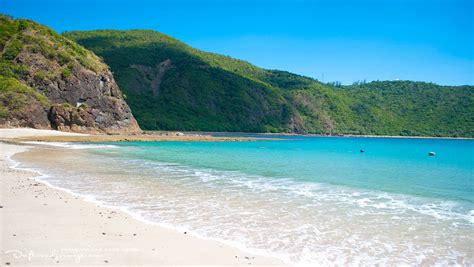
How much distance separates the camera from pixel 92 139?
4588 centimetres

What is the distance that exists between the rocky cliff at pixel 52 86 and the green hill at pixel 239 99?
2970cm

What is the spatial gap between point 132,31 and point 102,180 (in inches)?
5854

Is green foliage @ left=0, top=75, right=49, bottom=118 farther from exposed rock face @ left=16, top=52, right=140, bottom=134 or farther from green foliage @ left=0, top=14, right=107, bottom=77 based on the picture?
green foliage @ left=0, top=14, right=107, bottom=77

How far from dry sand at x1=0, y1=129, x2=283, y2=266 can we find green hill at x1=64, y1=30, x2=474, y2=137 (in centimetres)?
8412

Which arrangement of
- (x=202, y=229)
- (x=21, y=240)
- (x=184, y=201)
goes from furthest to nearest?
→ (x=184, y=201) < (x=202, y=229) < (x=21, y=240)

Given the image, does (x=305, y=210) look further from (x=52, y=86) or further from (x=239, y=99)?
(x=239, y=99)

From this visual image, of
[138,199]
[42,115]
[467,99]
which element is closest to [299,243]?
[138,199]

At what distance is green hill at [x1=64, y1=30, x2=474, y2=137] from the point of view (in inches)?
4281

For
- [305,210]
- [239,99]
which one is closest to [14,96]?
[305,210]

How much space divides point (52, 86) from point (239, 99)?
67624 mm

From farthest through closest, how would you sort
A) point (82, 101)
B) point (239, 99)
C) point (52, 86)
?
1. point (239, 99)
2. point (82, 101)
3. point (52, 86)

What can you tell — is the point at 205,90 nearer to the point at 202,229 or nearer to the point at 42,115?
the point at 42,115

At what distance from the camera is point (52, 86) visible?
183 ft

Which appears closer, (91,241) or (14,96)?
(91,241)
